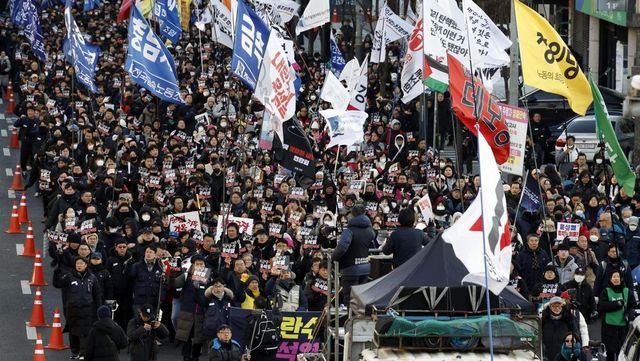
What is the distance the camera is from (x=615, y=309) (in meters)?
20.8

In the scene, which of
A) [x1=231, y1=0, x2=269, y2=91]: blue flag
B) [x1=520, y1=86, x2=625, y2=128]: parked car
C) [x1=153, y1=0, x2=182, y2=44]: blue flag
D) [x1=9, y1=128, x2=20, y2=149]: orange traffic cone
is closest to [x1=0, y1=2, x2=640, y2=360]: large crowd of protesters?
[x1=9, y1=128, x2=20, y2=149]: orange traffic cone

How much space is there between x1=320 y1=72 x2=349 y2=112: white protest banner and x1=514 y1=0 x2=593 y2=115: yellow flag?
688 centimetres

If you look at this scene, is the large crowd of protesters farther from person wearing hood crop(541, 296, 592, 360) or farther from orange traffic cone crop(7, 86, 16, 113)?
orange traffic cone crop(7, 86, 16, 113)

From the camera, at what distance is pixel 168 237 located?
24.1m

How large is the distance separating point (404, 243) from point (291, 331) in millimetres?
3808

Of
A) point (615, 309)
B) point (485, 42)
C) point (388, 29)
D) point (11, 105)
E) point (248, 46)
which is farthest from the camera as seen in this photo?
point (11, 105)

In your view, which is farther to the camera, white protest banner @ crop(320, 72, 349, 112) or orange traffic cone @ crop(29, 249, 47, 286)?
white protest banner @ crop(320, 72, 349, 112)

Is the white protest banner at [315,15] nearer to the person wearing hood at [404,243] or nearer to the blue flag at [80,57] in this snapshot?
the blue flag at [80,57]

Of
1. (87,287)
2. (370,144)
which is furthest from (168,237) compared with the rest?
(370,144)

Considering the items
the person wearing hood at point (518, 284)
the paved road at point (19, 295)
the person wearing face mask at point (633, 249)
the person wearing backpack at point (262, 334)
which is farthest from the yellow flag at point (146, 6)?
the person wearing backpack at point (262, 334)

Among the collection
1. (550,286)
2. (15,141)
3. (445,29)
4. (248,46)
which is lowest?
(550,286)

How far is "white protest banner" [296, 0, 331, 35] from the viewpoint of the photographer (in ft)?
119

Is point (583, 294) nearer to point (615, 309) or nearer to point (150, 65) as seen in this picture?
point (615, 309)

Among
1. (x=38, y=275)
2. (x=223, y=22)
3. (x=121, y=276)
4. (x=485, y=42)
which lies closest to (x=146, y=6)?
(x=223, y=22)
